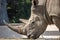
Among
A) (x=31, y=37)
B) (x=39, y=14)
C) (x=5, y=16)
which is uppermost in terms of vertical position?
(x=39, y=14)

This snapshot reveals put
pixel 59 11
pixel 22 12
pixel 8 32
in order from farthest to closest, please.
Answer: pixel 22 12 < pixel 8 32 < pixel 59 11

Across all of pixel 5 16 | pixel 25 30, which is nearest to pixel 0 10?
pixel 5 16

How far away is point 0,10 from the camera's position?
37.9 ft

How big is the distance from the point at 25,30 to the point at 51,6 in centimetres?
61

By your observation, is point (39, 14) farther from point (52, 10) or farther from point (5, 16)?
point (5, 16)

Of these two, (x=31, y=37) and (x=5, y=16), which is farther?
(x=5, y=16)

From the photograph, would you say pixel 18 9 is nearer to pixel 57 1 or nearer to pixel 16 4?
pixel 16 4

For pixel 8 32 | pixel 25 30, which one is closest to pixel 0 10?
pixel 8 32

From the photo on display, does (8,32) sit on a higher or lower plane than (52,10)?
lower

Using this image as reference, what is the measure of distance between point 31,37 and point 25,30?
0.56 ft

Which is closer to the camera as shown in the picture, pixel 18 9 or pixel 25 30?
pixel 25 30

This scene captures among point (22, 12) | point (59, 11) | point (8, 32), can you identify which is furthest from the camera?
point (22, 12)

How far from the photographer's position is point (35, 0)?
16.1ft

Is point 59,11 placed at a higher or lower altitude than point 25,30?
higher
